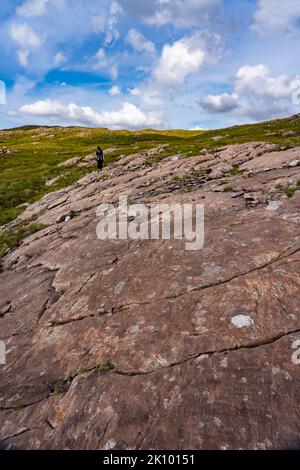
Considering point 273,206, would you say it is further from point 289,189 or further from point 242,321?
point 242,321

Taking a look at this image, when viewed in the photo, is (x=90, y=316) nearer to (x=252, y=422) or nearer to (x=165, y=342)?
(x=165, y=342)

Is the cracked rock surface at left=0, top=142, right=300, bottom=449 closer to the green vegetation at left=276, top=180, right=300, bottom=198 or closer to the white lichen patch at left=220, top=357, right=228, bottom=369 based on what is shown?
the white lichen patch at left=220, top=357, right=228, bottom=369

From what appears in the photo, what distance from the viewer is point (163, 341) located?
31.5 ft

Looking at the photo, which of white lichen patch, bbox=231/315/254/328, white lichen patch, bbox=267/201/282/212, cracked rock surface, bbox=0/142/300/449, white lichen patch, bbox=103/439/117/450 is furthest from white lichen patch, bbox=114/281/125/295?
white lichen patch, bbox=267/201/282/212

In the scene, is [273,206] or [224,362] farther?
[273,206]

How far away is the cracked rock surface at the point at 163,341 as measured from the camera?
741cm

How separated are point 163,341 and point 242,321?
215 cm

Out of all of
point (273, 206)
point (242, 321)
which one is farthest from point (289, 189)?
point (242, 321)

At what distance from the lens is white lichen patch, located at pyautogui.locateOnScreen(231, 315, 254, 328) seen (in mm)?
9227

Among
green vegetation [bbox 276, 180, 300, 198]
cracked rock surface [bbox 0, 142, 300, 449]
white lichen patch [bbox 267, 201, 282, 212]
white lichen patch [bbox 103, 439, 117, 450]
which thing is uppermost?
green vegetation [bbox 276, 180, 300, 198]

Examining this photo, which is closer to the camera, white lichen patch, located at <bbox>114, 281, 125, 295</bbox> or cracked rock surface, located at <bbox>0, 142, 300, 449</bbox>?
cracked rock surface, located at <bbox>0, 142, 300, 449</bbox>

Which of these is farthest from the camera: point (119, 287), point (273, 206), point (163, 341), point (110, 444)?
point (273, 206)

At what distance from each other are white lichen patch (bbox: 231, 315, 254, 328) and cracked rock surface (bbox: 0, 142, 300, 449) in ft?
0.13

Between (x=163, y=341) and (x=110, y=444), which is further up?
(x=163, y=341)
